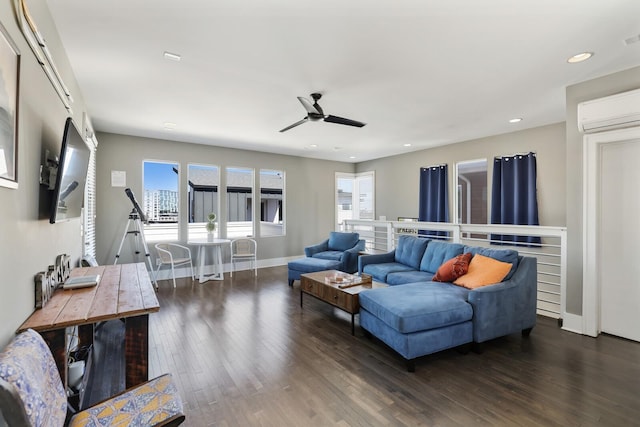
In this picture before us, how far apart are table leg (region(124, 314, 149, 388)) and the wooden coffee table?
2009 mm

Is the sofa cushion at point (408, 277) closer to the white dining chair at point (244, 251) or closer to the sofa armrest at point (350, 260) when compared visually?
the sofa armrest at point (350, 260)

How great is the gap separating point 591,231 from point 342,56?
3.19 metres

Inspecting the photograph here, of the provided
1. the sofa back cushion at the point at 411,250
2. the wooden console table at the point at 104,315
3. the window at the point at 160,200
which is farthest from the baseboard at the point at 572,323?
the window at the point at 160,200

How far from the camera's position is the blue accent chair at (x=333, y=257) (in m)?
5.08

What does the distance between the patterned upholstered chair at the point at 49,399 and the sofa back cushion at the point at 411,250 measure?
3.62 meters

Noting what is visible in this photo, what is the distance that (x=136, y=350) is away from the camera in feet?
5.73

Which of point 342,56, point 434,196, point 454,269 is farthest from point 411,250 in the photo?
point 342,56

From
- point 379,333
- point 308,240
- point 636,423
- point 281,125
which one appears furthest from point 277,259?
point 636,423

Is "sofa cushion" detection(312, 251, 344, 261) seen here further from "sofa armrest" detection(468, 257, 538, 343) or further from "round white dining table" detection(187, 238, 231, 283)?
"sofa armrest" detection(468, 257, 538, 343)

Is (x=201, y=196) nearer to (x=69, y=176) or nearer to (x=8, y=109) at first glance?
(x=69, y=176)

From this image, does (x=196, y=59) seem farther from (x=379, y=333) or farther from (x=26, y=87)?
(x=379, y=333)

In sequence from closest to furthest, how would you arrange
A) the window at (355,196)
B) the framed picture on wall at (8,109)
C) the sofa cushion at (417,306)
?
the framed picture on wall at (8,109) < the sofa cushion at (417,306) < the window at (355,196)

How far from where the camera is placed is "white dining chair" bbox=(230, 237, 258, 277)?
617 centimetres

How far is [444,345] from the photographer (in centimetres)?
266
